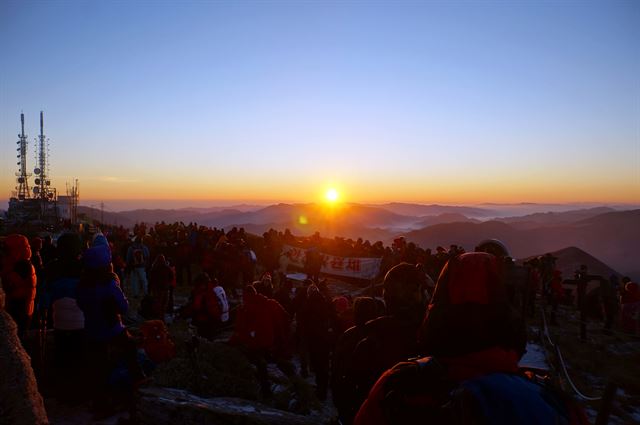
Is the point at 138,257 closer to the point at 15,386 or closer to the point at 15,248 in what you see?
the point at 15,248

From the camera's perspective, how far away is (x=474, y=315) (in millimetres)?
1711

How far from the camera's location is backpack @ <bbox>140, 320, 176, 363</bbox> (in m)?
6.34

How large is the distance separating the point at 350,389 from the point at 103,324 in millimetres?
3602

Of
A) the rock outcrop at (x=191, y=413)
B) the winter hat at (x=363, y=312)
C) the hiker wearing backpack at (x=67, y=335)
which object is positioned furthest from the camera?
the hiker wearing backpack at (x=67, y=335)

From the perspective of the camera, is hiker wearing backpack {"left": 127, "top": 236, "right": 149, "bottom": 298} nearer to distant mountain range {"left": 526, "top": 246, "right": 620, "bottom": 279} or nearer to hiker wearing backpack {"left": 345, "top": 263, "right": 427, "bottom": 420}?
hiker wearing backpack {"left": 345, "top": 263, "right": 427, "bottom": 420}

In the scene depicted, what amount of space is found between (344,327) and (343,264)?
11974 millimetres

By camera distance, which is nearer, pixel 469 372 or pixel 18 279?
pixel 469 372

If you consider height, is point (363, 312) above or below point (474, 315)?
below

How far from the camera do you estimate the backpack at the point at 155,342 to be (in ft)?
20.8

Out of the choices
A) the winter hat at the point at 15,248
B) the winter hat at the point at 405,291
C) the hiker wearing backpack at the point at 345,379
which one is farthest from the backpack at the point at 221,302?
the winter hat at the point at 405,291

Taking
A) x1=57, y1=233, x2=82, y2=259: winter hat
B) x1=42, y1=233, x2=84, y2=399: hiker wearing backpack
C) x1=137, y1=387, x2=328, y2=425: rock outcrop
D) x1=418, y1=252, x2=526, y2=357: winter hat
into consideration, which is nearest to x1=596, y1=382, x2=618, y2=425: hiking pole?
x1=418, y1=252, x2=526, y2=357: winter hat

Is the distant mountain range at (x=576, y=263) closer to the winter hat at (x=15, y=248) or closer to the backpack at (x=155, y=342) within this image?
the backpack at (x=155, y=342)

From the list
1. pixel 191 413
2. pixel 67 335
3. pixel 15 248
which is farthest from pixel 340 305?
pixel 15 248

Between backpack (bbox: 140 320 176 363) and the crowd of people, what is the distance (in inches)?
0.6
